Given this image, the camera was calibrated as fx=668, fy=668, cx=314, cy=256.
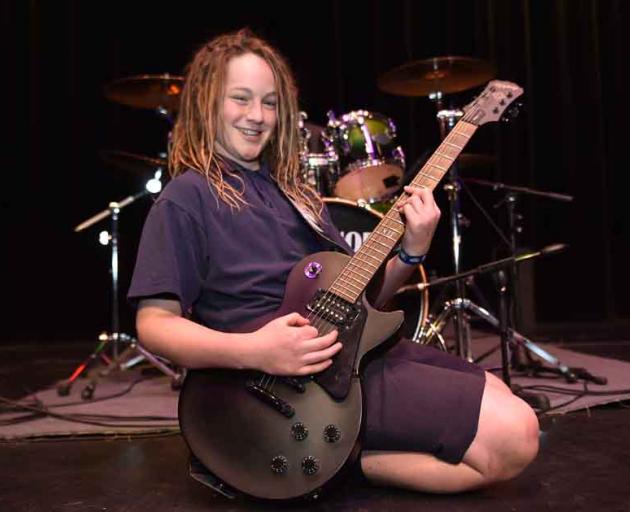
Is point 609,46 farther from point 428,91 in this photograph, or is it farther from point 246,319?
point 246,319

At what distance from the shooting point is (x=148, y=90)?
10.1ft

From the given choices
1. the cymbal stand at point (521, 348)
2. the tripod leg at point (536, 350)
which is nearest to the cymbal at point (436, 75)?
the cymbal stand at point (521, 348)

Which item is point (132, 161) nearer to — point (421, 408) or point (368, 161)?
point (368, 161)

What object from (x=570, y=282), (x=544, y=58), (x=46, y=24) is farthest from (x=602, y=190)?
(x=46, y=24)

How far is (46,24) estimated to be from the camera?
4.12 metres

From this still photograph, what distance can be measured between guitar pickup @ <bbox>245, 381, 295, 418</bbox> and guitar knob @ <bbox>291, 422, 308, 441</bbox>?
2 centimetres

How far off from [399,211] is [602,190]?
338cm

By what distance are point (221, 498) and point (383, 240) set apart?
0.62 metres

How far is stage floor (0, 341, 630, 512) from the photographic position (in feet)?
4.29

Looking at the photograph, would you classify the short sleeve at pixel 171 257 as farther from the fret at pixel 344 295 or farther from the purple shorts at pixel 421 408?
the purple shorts at pixel 421 408

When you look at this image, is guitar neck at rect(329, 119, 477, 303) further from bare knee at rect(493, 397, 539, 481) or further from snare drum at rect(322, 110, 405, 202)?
snare drum at rect(322, 110, 405, 202)

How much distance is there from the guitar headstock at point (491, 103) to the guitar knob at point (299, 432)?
2.70ft

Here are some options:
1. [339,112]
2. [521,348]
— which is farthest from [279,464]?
[339,112]

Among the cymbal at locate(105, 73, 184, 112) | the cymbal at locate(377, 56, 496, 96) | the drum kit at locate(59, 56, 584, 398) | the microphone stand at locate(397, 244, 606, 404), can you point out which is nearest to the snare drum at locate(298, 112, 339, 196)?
the drum kit at locate(59, 56, 584, 398)
